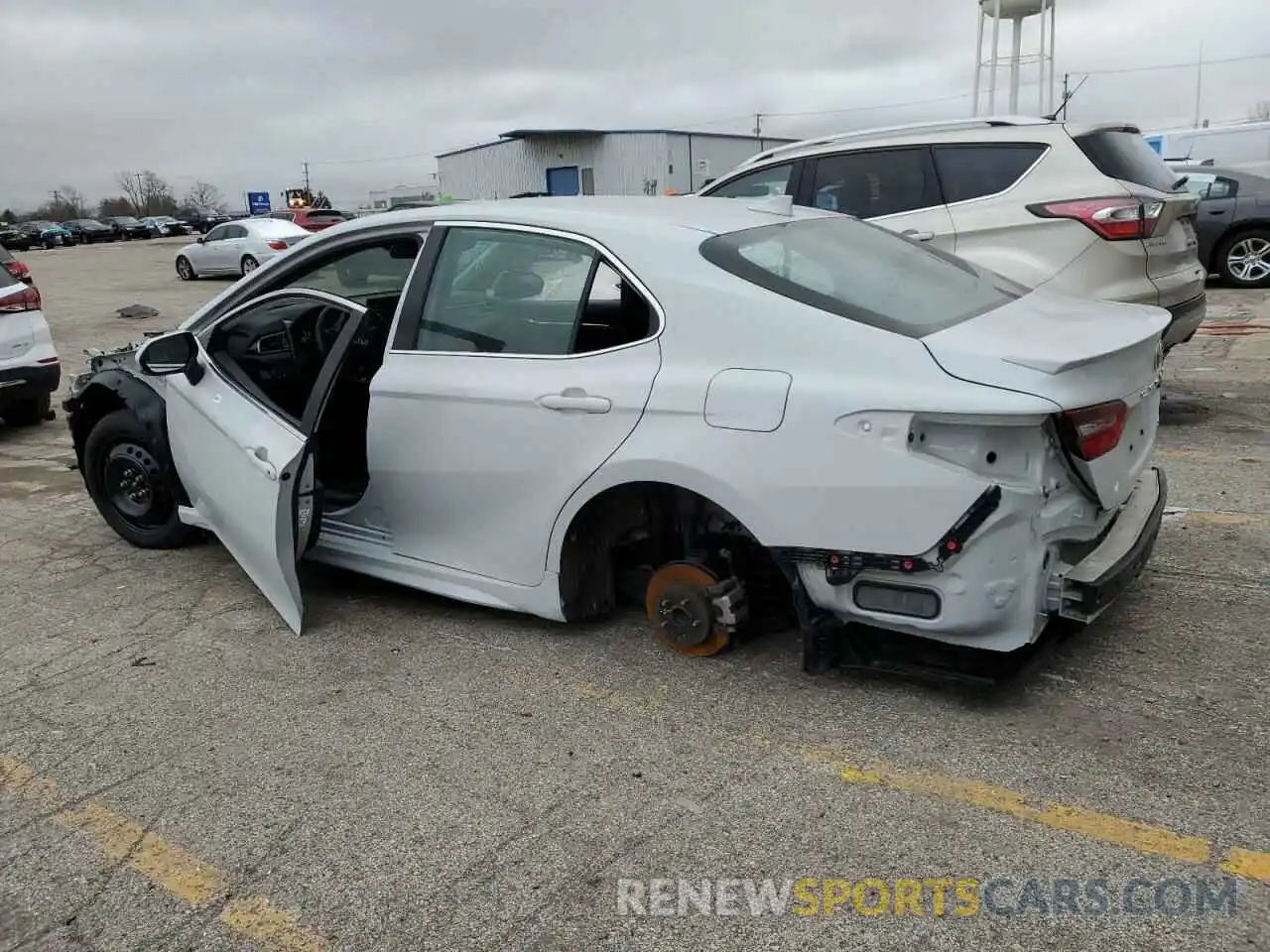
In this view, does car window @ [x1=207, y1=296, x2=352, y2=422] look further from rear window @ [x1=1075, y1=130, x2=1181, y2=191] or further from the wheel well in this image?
rear window @ [x1=1075, y1=130, x2=1181, y2=191]

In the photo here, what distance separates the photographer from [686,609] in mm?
3543

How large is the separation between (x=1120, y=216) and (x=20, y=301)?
7733mm

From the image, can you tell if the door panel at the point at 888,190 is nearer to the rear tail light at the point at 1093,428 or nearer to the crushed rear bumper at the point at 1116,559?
the crushed rear bumper at the point at 1116,559

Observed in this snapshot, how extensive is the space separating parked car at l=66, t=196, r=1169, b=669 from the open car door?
2cm

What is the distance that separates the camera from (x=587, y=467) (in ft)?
11.2

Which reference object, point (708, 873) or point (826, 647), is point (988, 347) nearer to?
point (826, 647)

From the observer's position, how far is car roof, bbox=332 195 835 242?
3529 millimetres

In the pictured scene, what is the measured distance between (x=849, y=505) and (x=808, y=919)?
1102mm

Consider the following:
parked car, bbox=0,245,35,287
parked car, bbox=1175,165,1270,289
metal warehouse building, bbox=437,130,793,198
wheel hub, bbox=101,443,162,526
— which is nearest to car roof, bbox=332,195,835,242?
wheel hub, bbox=101,443,162,526

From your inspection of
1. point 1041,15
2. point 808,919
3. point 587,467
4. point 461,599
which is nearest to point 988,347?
point 587,467

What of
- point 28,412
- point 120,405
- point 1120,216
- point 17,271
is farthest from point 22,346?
point 1120,216

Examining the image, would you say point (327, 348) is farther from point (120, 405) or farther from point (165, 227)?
point (165, 227)

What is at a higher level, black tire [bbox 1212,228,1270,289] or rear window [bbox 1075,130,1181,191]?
rear window [bbox 1075,130,1181,191]

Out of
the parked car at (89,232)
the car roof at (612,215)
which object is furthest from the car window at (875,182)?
the parked car at (89,232)
